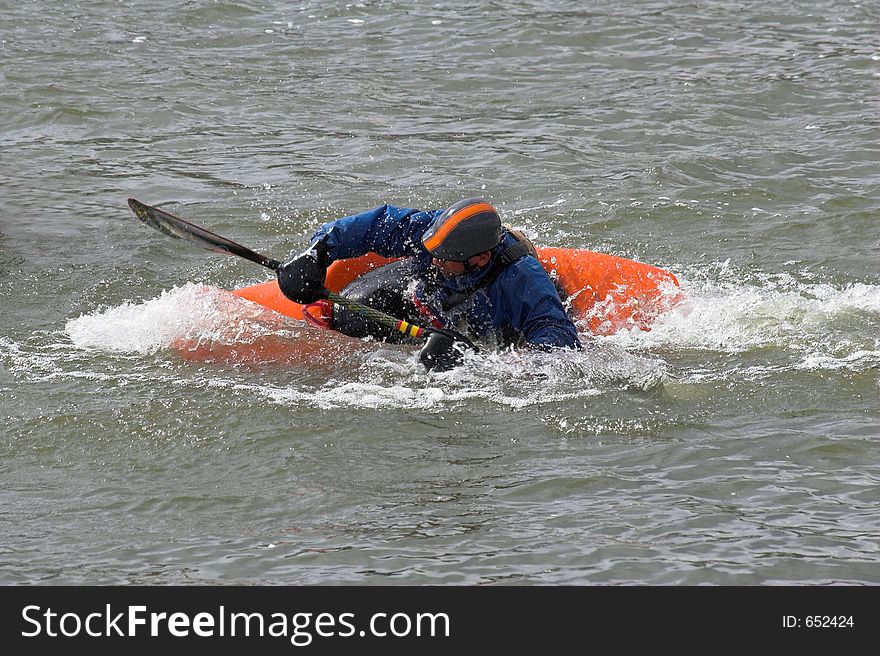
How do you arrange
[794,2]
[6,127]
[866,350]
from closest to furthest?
[866,350] < [6,127] < [794,2]

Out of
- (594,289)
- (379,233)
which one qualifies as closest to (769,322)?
(594,289)

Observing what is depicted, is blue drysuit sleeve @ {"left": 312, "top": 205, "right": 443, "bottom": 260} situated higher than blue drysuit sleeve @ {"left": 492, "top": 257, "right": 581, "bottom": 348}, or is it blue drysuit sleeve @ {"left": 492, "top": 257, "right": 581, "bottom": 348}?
blue drysuit sleeve @ {"left": 312, "top": 205, "right": 443, "bottom": 260}

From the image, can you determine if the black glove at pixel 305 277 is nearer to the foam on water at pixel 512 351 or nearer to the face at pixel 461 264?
the foam on water at pixel 512 351

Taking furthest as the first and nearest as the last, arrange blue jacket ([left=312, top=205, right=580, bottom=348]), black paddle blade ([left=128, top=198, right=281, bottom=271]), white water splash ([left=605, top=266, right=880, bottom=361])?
black paddle blade ([left=128, top=198, right=281, bottom=271]), white water splash ([left=605, top=266, right=880, bottom=361]), blue jacket ([left=312, top=205, right=580, bottom=348])

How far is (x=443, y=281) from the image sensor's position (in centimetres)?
590

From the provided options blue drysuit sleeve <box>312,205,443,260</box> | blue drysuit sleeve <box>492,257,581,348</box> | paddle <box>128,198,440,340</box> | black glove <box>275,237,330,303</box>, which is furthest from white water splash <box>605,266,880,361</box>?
black glove <box>275,237,330,303</box>

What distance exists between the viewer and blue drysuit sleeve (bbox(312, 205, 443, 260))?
610 centimetres


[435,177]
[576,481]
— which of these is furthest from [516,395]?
[435,177]

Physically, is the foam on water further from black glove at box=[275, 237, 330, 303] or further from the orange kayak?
black glove at box=[275, 237, 330, 303]

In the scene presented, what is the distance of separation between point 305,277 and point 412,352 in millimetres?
649

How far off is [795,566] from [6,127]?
27.7 ft

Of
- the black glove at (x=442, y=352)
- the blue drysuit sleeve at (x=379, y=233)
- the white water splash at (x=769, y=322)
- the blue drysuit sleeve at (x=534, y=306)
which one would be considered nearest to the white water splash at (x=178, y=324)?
the blue drysuit sleeve at (x=379, y=233)

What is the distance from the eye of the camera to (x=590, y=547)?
428 cm

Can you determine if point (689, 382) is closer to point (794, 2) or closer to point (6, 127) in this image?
point (6, 127)
